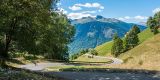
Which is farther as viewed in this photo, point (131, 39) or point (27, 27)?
point (131, 39)

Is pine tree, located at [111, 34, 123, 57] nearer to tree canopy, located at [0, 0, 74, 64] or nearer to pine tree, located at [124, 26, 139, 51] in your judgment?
pine tree, located at [124, 26, 139, 51]

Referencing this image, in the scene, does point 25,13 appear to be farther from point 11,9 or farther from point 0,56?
point 0,56

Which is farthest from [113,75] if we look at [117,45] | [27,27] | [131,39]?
[131,39]

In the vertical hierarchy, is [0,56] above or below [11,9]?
below

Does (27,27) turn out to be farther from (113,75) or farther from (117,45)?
(117,45)

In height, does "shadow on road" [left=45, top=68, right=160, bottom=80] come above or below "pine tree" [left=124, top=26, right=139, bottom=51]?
below

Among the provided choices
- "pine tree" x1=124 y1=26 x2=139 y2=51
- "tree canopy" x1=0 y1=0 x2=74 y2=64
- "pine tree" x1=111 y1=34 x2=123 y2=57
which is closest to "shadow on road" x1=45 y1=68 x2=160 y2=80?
"tree canopy" x1=0 y1=0 x2=74 y2=64

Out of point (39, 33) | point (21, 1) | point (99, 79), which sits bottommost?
point (99, 79)

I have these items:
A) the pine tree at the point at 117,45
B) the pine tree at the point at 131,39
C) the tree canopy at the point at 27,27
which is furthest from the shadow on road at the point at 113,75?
the pine tree at the point at 131,39

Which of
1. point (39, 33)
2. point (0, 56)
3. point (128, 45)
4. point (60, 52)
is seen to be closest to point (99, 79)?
point (39, 33)

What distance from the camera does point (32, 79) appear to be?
19.9 metres

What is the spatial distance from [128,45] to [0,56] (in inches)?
6210

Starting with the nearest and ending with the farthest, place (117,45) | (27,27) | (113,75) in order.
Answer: (27,27) < (113,75) < (117,45)

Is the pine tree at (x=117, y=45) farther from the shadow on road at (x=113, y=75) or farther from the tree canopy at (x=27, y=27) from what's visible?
the tree canopy at (x=27, y=27)
